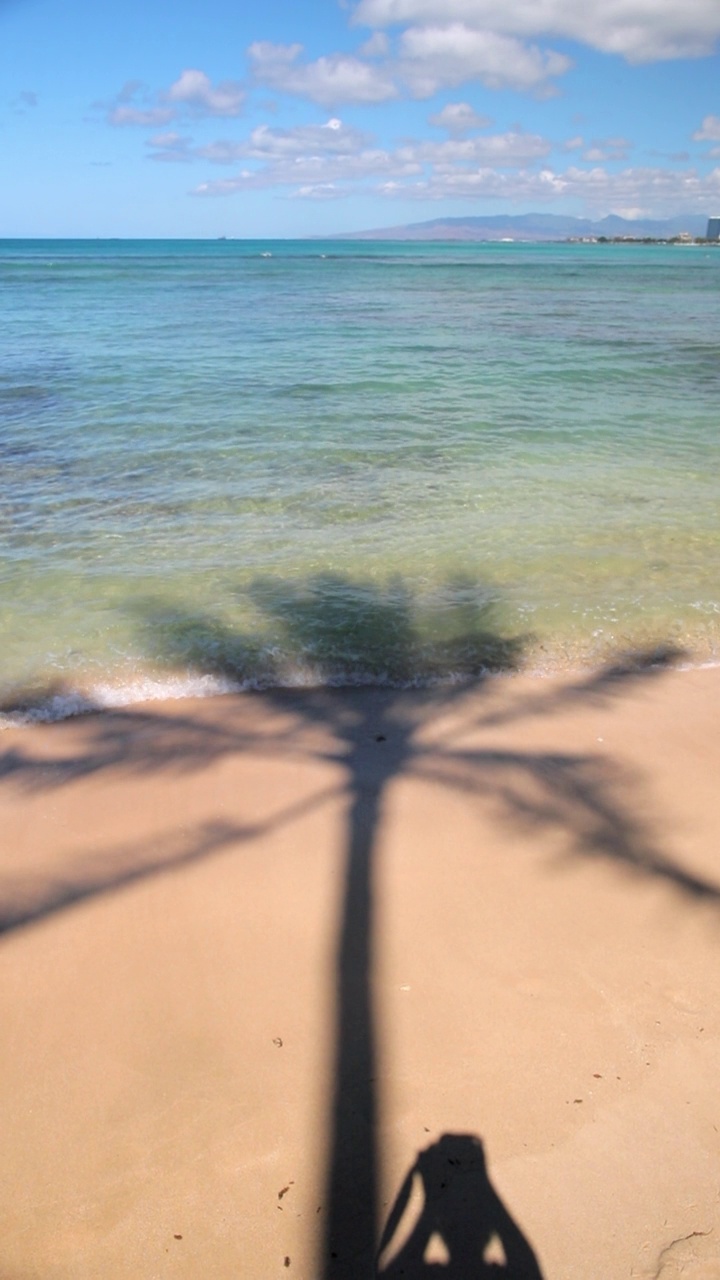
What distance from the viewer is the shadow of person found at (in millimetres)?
1951

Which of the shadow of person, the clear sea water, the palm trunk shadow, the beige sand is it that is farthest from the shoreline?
the shadow of person

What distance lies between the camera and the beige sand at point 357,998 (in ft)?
6.72

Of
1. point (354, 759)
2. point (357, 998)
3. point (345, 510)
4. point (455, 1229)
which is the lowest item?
point (455, 1229)

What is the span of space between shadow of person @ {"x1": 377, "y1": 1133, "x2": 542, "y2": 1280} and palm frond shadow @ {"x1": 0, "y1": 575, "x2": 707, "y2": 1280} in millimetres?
82

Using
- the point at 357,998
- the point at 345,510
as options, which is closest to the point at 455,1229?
the point at 357,998

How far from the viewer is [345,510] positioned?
750 cm

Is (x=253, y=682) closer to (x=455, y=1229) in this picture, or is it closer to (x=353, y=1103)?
(x=353, y=1103)

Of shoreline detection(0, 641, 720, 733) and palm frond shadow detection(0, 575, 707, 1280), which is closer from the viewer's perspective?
palm frond shadow detection(0, 575, 707, 1280)

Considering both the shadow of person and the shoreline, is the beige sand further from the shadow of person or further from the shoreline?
the shoreline

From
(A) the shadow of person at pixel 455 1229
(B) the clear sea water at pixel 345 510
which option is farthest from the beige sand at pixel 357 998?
(B) the clear sea water at pixel 345 510

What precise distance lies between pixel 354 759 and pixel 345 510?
4049 millimetres

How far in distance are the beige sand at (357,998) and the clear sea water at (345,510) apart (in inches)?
40.8

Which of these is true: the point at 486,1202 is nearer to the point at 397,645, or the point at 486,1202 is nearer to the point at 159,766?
the point at 159,766

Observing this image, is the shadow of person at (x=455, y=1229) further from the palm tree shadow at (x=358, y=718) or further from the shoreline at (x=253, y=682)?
the shoreline at (x=253, y=682)
